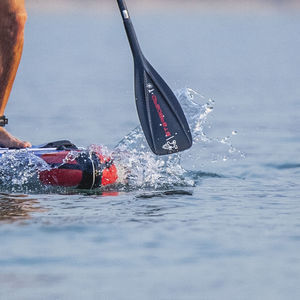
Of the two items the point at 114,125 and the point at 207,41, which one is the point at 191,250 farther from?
the point at 207,41

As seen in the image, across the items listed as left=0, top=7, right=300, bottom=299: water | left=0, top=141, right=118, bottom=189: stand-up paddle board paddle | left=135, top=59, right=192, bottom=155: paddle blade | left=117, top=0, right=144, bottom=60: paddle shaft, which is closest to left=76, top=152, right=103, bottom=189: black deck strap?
left=0, top=141, right=118, bottom=189: stand-up paddle board paddle

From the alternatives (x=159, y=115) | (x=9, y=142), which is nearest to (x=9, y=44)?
(x=9, y=142)

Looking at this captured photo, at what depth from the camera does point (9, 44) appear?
7559 mm

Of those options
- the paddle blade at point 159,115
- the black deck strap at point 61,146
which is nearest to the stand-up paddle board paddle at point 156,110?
the paddle blade at point 159,115

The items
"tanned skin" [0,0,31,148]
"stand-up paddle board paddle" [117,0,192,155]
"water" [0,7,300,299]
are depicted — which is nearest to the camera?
"water" [0,7,300,299]

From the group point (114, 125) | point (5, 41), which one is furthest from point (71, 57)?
point (5, 41)

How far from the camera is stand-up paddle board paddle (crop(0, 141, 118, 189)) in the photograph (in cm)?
725

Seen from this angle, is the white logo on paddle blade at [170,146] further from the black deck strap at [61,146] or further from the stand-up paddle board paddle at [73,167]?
the black deck strap at [61,146]

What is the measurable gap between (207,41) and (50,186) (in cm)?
2293

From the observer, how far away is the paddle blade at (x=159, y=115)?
7352 millimetres

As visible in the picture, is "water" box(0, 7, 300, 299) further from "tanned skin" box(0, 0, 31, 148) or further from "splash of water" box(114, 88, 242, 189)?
"tanned skin" box(0, 0, 31, 148)

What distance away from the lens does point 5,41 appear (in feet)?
24.7

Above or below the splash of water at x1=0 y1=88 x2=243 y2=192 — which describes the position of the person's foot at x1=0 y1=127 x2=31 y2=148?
above

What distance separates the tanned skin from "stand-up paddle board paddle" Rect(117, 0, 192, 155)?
0.66m
